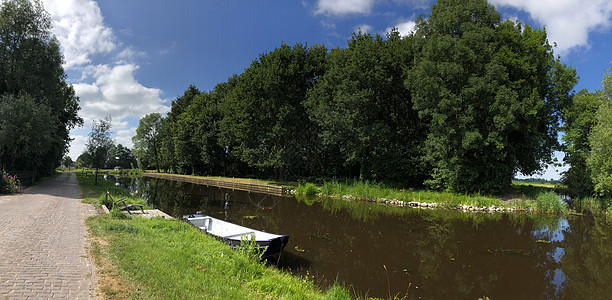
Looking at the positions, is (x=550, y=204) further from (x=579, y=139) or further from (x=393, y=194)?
(x=393, y=194)

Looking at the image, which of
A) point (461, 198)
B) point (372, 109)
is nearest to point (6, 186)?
point (372, 109)

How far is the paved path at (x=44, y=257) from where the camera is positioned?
4.36 metres

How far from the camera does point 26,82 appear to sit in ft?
72.3

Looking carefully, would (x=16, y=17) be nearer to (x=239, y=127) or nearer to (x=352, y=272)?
(x=239, y=127)

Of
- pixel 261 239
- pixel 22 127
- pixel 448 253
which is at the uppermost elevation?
pixel 22 127

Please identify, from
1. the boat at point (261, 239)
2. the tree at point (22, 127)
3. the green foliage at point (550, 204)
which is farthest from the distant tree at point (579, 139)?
the tree at point (22, 127)

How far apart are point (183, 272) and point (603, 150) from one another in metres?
25.8

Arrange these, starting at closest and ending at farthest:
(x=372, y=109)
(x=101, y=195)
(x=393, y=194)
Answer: (x=101, y=195) → (x=393, y=194) → (x=372, y=109)

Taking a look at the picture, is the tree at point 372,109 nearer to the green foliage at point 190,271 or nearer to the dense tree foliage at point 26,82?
the green foliage at point 190,271

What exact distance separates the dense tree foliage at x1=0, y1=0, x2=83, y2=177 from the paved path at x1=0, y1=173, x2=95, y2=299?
42.5 feet

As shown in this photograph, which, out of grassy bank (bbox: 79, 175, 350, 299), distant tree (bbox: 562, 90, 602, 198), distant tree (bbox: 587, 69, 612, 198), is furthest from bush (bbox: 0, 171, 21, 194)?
distant tree (bbox: 562, 90, 602, 198)

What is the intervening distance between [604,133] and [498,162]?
6.11m

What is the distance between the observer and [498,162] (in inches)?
852

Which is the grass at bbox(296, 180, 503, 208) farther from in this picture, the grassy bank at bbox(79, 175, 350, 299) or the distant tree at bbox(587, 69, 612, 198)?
the grassy bank at bbox(79, 175, 350, 299)
